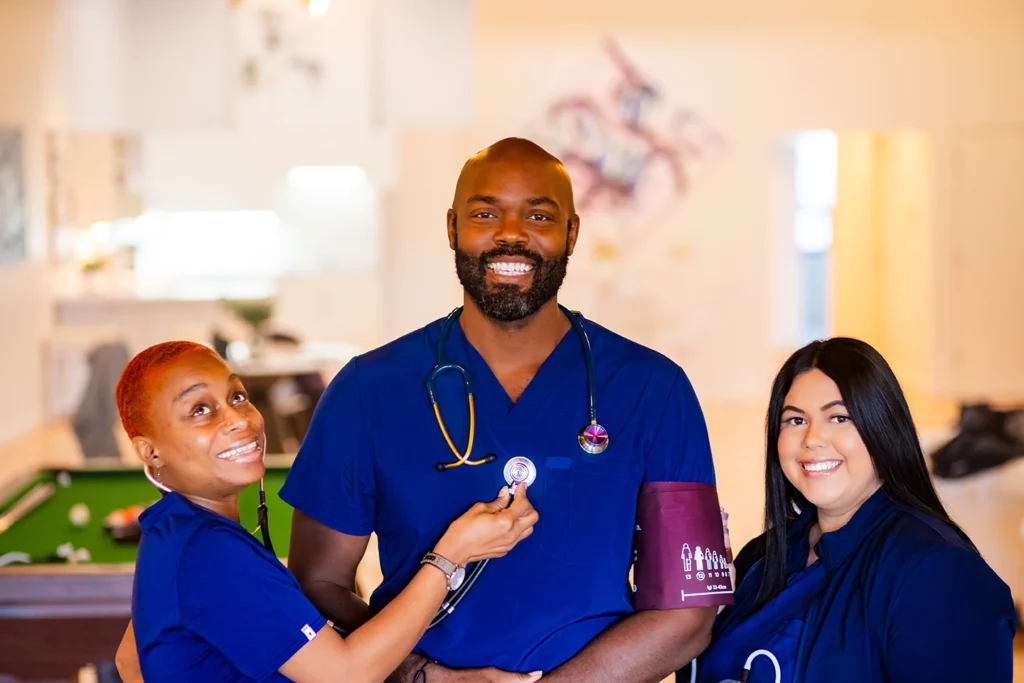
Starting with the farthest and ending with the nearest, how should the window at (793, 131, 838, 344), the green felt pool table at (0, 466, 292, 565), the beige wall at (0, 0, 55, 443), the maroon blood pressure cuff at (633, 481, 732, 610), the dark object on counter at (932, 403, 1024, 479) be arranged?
the window at (793, 131, 838, 344), the beige wall at (0, 0, 55, 443), the dark object on counter at (932, 403, 1024, 479), the green felt pool table at (0, 466, 292, 565), the maroon blood pressure cuff at (633, 481, 732, 610)

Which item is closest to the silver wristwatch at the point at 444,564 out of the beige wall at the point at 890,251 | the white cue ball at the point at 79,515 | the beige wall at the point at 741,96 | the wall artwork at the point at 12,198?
the white cue ball at the point at 79,515

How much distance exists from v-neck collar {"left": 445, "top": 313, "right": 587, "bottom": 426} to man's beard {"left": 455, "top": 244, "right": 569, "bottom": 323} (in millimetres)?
91

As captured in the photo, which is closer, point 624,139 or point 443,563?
point 443,563

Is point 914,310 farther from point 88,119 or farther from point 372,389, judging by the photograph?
point 372,389

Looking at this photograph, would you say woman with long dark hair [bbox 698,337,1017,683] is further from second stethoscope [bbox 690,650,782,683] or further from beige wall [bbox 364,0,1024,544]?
beige wall [bbox 364,0,1024,544]

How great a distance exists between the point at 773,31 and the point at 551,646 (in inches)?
299

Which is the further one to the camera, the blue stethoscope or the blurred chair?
the blurred chair

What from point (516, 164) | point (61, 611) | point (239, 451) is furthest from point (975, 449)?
point (239, 451)

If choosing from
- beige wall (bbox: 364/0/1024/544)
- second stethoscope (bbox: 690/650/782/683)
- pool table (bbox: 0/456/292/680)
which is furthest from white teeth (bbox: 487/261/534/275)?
beige wall (bbox: 364/0/1024/544)

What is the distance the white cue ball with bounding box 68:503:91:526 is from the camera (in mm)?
2871

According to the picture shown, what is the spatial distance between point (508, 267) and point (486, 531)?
38 cm

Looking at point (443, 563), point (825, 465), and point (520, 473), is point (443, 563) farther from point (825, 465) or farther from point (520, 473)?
point (825, 465)

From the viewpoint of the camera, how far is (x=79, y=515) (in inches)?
113

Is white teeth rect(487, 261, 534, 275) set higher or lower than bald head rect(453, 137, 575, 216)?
lower
